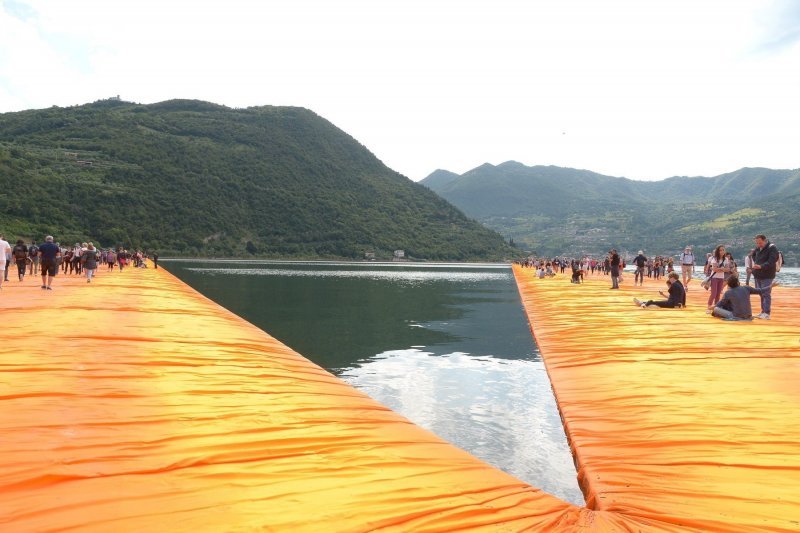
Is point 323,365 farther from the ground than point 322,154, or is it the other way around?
point 322,154

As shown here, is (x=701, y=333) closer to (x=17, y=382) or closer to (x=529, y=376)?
(x=529, y=376)

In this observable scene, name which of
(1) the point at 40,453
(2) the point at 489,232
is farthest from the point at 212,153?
(1) the point at 40,453

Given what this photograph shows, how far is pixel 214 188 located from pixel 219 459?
362ft

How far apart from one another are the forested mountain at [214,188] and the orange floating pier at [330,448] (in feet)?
215

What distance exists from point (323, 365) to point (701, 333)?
7479 millimetres

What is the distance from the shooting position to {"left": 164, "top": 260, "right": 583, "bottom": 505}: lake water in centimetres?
686

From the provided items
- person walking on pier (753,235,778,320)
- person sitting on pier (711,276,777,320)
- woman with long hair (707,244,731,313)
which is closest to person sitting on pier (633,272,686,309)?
Result: woman with long hair (707,244,731,313)

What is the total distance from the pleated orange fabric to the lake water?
1546 millimetres

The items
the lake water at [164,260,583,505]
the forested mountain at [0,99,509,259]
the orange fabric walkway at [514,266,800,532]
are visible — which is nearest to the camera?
the orange fabric walkway at [514,266,800,532]

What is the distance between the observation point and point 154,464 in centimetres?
387

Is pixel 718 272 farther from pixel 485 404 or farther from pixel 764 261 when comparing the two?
pixel 485 404

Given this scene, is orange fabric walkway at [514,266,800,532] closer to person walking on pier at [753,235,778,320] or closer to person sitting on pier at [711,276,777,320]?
person sitting on pier at [711,276,777,320]

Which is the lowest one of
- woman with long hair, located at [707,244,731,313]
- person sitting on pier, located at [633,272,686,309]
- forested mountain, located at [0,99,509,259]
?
person sitting on pier, located at [633,272,686,309]

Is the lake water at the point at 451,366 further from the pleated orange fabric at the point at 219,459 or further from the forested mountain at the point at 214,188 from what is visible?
the forested mountain at the point at 214,188
